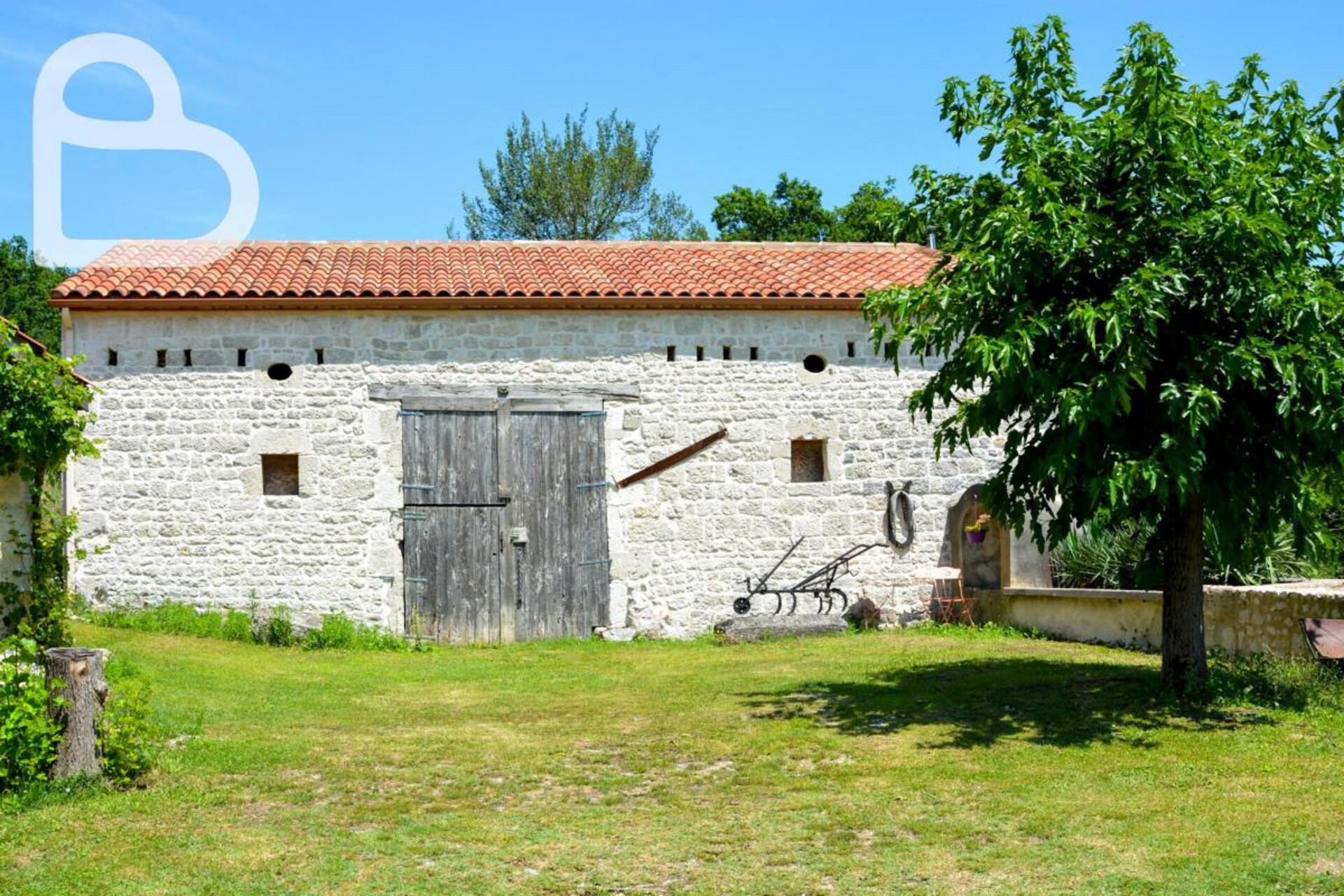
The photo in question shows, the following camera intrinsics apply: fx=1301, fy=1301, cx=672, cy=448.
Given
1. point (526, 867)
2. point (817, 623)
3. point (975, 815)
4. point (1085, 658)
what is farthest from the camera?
point (817, 623)

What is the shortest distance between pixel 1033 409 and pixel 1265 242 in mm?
1648

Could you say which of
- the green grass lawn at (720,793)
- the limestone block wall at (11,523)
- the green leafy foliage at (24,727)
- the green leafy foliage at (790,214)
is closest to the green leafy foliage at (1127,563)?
the green grass lawn at (720,793)

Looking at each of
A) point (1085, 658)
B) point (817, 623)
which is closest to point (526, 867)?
point (1085, 658)

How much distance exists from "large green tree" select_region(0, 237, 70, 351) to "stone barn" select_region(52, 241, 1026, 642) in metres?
17.9

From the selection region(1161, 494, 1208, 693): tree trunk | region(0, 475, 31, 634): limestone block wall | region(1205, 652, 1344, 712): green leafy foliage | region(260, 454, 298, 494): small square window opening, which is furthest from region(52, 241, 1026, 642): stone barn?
region(1161, 494, 1208, 693): tree trunk

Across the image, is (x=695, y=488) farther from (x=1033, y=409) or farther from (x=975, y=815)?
(x=975, y=815)

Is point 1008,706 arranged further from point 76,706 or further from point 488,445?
point 488,445

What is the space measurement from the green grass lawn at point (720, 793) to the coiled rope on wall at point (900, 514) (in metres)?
3.96

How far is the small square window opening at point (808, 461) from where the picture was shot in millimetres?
14703

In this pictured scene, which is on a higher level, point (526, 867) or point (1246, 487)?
point (1246, 487)

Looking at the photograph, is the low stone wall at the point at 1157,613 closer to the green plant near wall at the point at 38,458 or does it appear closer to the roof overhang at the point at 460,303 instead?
the roof overhang at the point at 460,303

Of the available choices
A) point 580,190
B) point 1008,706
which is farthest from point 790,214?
point 1008,706

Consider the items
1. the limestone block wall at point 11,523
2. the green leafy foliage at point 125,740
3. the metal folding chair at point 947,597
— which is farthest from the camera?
the metal folding chair at point 947,597

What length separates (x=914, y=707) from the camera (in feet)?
29.1
